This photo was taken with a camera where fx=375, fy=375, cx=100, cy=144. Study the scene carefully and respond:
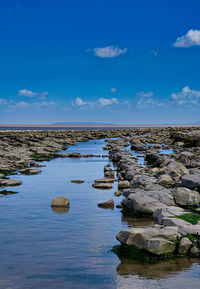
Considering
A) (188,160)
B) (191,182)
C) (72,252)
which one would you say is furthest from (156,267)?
(188,160)

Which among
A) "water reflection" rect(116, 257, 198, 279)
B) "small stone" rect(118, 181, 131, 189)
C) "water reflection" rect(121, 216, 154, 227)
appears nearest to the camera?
"water reflection" rect(116, 257, 198, 279)

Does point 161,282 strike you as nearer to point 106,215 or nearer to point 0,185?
point 106,215

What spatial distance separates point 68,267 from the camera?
8.73m

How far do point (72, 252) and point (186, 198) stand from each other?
6915mm

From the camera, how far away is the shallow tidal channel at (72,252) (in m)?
7.92

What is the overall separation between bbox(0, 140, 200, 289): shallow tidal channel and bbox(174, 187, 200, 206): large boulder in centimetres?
260

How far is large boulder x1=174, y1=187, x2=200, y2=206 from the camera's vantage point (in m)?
15.2

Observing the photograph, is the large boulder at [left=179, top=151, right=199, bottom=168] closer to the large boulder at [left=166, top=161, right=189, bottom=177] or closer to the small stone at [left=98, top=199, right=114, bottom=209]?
the large boulder at [left=166, top=161, right=189, bottom=177]

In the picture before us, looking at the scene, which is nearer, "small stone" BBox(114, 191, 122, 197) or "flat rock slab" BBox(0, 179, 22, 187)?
"small stone" BBox(114, 191, 122, 197)

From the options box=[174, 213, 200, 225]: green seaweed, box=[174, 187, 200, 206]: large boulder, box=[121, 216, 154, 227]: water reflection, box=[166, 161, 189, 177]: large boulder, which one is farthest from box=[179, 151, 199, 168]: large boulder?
box=[174, 213, 200, 225]: green seaweed

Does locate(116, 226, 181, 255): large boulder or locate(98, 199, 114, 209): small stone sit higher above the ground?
locate(116, 226, 181, 255): large boulder

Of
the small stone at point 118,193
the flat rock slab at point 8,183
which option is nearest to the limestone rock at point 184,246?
the small stone at point 118,193

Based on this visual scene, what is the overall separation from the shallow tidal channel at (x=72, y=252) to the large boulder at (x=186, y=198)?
2595mm

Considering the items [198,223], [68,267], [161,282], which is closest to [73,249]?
[68,267]
